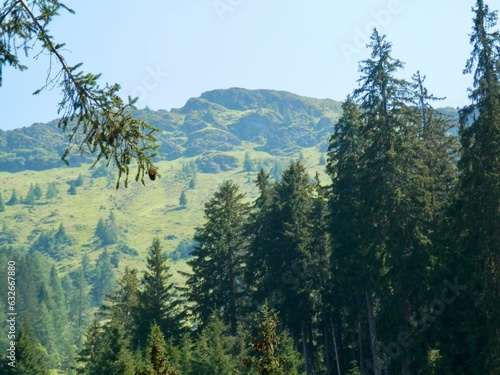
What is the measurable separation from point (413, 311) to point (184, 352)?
44.7ft

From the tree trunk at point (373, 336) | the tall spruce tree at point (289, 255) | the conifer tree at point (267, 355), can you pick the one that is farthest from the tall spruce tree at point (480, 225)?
the tall spruce tree at point (289, 255)

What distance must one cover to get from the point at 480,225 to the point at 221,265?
79.3ft

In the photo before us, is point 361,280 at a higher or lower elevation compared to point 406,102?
lower

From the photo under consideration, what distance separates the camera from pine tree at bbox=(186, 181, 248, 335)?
46.1 meters

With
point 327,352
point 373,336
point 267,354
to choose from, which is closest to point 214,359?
point 373,336

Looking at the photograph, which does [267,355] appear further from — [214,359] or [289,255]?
[289,255]

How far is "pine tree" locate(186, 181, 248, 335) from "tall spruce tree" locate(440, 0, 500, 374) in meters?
20.6

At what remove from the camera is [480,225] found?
86.0ft

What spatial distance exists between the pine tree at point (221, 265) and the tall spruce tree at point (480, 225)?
20.6m

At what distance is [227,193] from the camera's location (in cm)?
4869

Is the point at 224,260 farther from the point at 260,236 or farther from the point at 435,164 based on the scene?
the point at 435,164

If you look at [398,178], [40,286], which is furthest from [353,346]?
[40,286]

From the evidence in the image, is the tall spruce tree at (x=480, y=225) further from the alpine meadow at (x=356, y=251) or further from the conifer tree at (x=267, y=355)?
the conifer tree at (x=267, y=355)

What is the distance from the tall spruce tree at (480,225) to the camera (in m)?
25.8
